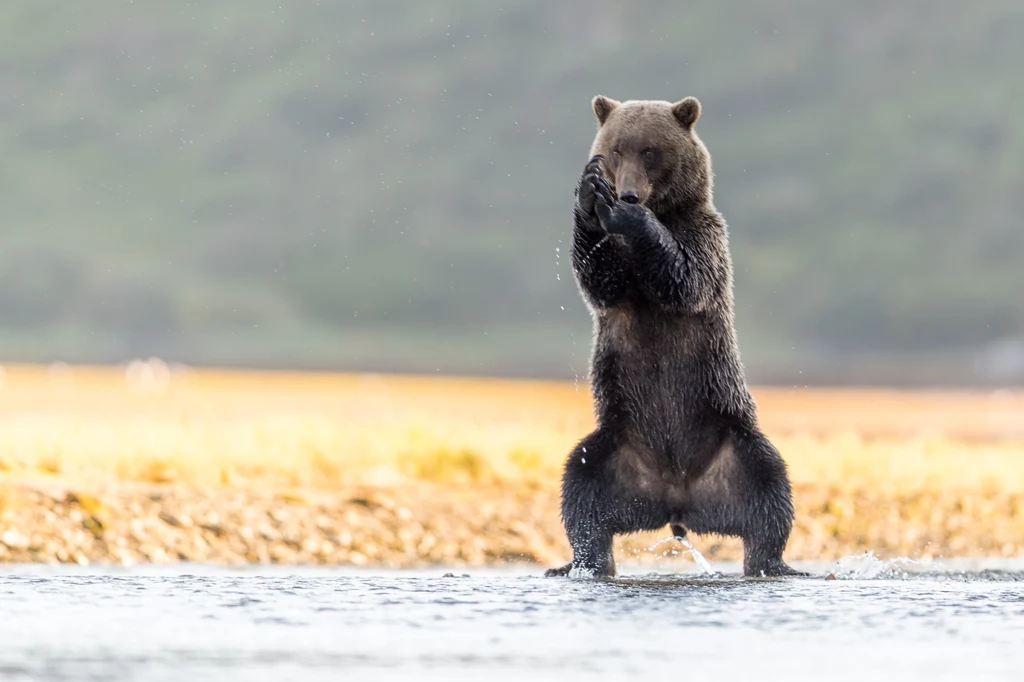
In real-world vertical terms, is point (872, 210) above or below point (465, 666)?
above

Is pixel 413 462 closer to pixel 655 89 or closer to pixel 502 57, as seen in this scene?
pixel 655 89

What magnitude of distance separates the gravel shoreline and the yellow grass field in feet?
0.07

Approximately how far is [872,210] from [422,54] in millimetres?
43511

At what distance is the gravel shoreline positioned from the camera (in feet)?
46.0

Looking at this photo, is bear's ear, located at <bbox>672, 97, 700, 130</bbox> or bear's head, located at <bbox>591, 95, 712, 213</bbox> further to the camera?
bear's ear, located at <bbox>672, 97, 700, 130</bbox>

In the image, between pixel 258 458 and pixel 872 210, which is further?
pixel 872 210

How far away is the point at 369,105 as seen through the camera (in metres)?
153

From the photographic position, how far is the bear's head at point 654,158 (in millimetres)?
10633

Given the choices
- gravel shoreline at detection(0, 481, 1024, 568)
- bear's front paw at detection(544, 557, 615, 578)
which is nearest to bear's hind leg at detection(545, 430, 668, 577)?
bear's front paw at detection(544, 557, 615, 578)

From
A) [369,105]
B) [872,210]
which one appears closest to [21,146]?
[369,105]

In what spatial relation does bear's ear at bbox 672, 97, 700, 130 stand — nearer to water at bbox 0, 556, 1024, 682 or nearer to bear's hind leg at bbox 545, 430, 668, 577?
bear's hind leg at bbox 545, 430, 668, 577

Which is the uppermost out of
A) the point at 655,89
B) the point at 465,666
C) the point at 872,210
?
the point at 655,89

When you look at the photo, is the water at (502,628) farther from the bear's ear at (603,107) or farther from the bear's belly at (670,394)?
the bear's ear at (603,107)

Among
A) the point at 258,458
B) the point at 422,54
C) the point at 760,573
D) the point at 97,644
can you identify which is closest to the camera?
the point at 97,644
